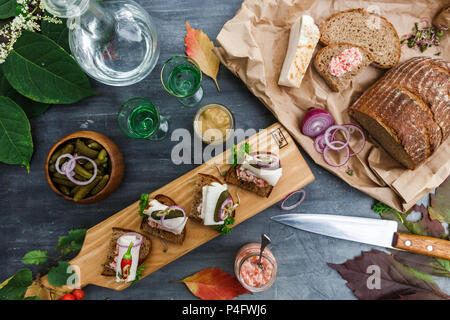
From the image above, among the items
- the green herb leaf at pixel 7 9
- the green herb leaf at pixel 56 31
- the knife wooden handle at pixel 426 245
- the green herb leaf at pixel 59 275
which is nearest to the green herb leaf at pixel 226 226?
the green herb leaf at pixel 59 275

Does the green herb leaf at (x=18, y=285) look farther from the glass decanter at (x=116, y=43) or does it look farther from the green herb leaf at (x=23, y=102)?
the glass decanter at (x=116, y=43)

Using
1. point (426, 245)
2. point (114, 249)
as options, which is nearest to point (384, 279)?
point (426, 245)

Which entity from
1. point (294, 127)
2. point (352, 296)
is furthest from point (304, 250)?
point (294, 127)

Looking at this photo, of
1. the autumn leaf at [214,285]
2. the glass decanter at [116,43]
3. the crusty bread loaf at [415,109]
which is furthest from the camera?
the autumn leaf at [214,285]

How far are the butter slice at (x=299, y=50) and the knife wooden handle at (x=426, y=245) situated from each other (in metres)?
1.25

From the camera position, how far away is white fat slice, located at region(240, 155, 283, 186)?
5.65ft

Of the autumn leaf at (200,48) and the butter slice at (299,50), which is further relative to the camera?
the autumn leaf at (200,48)

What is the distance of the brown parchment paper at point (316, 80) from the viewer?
1.83 meters

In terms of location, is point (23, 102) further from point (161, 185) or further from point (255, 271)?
point (255, 271)

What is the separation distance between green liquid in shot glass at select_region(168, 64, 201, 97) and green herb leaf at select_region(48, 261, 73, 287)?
4.29ft

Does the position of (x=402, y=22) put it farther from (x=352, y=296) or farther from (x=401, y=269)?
(x=352, y=296)

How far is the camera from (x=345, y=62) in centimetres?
184

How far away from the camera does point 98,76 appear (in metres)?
1.67

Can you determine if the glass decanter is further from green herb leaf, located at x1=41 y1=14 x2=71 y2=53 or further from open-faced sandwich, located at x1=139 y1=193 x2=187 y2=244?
open-faced sandwich, located at x1=139 y1=193 x2=187 y2=244
